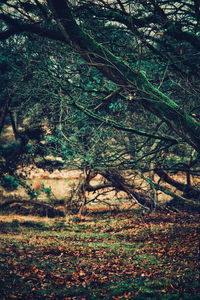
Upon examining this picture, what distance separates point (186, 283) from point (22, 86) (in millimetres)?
8567

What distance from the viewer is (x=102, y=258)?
7867mm

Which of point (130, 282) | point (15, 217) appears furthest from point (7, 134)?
point (130, 282)

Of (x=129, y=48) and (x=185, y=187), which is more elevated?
(x=129, y=48)

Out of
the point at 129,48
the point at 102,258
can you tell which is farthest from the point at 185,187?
the point at 129,48

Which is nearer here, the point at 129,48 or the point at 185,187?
the point at 129,48

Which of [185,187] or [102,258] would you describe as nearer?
[102,258]

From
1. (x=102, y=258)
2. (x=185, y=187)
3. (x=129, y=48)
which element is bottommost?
(x=102, y=258)

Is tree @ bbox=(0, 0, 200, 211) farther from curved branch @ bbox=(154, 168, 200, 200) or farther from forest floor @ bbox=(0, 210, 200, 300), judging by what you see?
curved branch @ bbox=(154, 168, 200, 200)

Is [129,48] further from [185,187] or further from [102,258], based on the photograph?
[185,187]

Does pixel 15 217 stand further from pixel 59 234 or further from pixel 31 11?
pixel 31 11

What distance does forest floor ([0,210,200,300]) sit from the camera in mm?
5223

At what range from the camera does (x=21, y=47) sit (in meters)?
11.4

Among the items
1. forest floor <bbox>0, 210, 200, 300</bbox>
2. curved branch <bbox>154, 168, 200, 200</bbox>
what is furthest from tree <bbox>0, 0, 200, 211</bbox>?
curved branch <bbox>154, 168, 200, 200</bbox>

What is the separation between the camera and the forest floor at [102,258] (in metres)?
5.22
